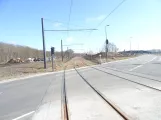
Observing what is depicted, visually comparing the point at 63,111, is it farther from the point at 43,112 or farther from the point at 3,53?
the point at 3,53

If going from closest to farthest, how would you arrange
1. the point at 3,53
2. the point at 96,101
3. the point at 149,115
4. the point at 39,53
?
the point at 149,115 < the point at 96,101 < the point at 3,53 < the point at 39,53

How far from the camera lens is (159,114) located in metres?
8.46

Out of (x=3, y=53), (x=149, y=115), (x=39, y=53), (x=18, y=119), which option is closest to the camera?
(x=149, y=115)

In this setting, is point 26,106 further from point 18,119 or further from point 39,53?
point 39,53

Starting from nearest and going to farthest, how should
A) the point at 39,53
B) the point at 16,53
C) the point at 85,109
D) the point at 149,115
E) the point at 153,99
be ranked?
1. the point at 149,115
2. the point at 85,109
3. the point at 153,99
4. the point at 16,53
5. the point at 39,53

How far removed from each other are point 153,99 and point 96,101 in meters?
2.36

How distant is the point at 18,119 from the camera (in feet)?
31.6

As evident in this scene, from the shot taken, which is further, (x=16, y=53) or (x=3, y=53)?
(x=16, y=53)

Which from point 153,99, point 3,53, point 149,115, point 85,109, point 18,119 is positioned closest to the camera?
point 149,115

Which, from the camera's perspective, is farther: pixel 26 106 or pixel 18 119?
pixel 26 106

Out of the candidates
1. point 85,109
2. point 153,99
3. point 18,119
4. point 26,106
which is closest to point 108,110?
point 85,109

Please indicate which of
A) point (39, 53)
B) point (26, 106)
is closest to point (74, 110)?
point (26, 106)

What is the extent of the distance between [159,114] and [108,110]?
6.24 ft

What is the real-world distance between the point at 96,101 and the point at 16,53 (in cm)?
12034
